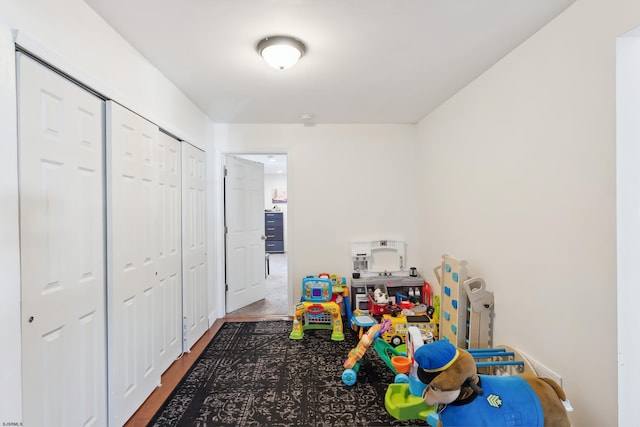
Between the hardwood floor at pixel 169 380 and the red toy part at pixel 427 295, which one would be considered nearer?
the hardwood floor at pixel 169 380

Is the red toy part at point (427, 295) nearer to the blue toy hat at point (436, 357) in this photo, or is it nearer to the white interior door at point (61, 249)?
the blue toy hat at point (436, 357)

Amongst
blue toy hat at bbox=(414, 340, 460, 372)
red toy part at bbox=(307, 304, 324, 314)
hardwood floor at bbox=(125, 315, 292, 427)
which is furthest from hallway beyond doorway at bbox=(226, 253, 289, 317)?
blue toy hat at bbox=(414, 340, 460, 372)

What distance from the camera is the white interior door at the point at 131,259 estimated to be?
171cm

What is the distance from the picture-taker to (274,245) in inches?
339

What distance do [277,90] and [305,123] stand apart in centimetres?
101

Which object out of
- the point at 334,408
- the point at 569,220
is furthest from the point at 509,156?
the point at 334,408

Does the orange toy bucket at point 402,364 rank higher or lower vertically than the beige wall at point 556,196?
lower

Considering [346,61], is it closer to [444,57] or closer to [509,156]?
[444,57]

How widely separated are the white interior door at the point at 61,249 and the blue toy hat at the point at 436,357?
1647 millimetres

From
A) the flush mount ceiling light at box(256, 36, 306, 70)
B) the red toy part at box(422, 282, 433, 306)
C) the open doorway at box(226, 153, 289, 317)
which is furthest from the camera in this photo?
the open doorway at box(226, 153, 289, 317)

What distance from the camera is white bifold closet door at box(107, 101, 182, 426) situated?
5.63 feet

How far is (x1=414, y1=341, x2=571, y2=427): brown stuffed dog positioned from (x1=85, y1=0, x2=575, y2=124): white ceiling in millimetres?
1766

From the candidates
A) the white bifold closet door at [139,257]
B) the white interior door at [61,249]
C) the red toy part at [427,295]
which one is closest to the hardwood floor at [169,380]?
the white bifold closet door at [139,257]

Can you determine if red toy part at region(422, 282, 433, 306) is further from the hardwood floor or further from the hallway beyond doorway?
the hardwood floor
